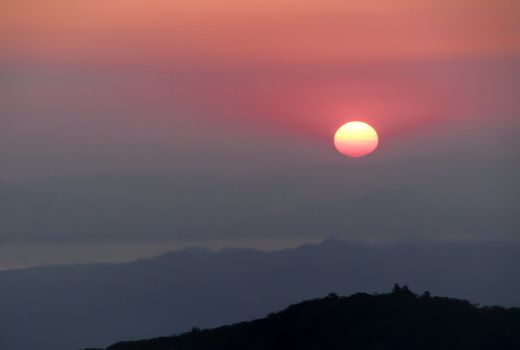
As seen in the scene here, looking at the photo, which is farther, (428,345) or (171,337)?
(171,337)

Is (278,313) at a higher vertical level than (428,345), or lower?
higher

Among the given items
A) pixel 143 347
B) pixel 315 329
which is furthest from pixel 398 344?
pixel 143 347

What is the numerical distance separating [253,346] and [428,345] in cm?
481

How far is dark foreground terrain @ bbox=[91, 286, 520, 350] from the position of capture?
1181 inches

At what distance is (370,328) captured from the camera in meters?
30.9

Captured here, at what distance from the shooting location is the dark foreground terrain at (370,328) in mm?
30000

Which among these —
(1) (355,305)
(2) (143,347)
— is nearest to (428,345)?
(1) (355,305)

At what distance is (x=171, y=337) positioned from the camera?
110 feet

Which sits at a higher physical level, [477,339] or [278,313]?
[278,313]

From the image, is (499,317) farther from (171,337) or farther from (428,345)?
(171,337)

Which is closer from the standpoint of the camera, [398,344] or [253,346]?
[398,344]

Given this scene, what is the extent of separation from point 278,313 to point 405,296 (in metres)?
3.67

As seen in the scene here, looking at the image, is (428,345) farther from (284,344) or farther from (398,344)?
(284,344)

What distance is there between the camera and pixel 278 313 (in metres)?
33.7
